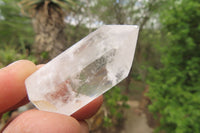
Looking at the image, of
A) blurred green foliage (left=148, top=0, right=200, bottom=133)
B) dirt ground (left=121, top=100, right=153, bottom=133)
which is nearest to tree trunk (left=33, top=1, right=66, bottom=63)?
blurred green foliage (left=148, top=0, right=200, bottom=133)

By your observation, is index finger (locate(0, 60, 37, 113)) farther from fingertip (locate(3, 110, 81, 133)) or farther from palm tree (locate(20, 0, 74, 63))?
palm tree (locate(20, 0, 74, 63))

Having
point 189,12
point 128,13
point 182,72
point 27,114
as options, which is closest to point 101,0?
point 128,13

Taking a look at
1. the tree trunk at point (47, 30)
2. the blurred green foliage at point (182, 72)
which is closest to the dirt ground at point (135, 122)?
the blurred green foliage at point (182, 72)

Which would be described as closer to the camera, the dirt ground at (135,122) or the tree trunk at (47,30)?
the tree trunk at (47,30)

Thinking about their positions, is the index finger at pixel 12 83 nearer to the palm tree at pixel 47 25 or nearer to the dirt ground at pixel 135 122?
the palm tree at pixel 47 25

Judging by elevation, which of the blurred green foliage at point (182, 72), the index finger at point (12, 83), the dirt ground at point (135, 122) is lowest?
the dirt ground at point (135, 122)

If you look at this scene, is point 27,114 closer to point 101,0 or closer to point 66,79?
point 66,79
